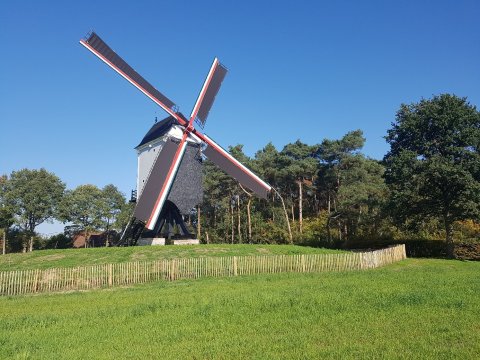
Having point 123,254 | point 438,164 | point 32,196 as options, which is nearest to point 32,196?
point 32,196

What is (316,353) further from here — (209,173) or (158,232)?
(209,173)

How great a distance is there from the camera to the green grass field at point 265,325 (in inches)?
269

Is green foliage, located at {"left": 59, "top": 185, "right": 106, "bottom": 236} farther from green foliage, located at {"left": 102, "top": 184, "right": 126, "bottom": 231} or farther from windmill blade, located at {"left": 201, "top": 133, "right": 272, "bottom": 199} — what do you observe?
windmill blade, located at {"left": 201, "top": 133, "right": 272, "bottom": 199}

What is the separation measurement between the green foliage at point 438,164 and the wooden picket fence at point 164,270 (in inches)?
401

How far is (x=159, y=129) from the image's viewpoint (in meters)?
36.0

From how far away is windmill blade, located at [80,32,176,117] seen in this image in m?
31.9

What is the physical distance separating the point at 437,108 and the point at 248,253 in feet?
60.3

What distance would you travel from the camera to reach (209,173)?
57188mm

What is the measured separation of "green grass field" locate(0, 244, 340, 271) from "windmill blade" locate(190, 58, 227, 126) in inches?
452

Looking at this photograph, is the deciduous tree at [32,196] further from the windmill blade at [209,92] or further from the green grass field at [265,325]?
the green grass field at [265,325]

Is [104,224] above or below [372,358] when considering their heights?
above

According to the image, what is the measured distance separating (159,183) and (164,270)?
1184 centimetres

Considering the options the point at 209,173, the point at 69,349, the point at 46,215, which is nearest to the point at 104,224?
the point at 46,215

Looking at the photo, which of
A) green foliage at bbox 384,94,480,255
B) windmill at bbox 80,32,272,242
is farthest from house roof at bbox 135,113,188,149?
green foliage at bbox 384,94,480,255
